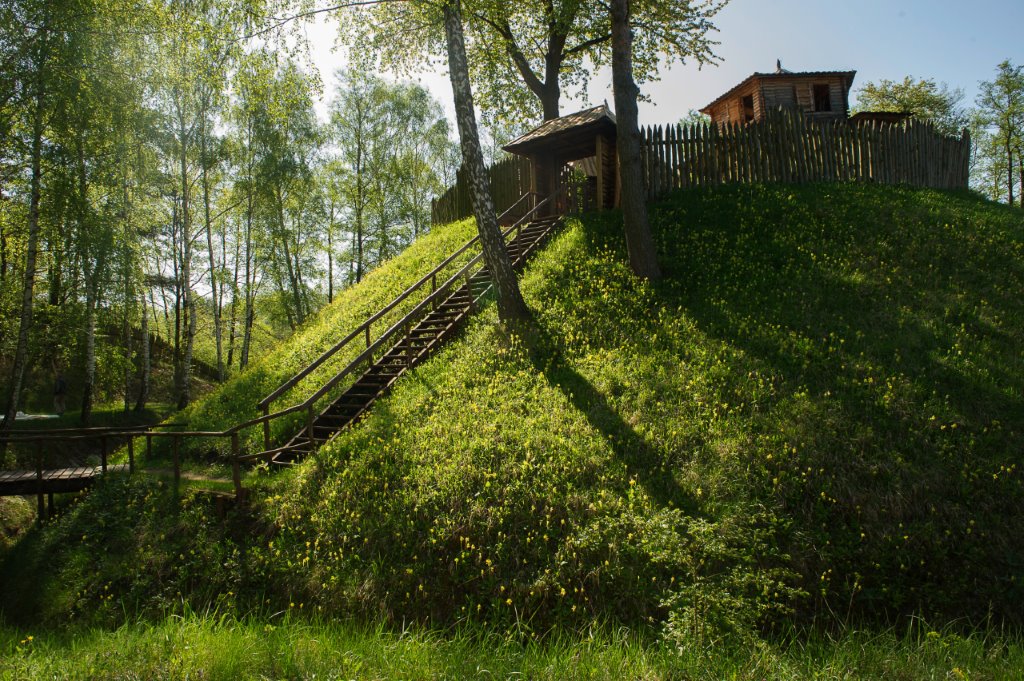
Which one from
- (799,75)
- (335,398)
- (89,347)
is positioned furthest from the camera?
(799,75)

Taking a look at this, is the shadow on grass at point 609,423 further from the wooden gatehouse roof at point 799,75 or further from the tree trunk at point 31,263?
→ the wooden gatehouse roof at point 799,75

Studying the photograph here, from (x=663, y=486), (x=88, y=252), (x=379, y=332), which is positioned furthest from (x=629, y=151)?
(x=88, y=252)

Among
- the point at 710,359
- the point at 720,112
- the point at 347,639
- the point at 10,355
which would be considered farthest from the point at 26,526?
the point at 720,112

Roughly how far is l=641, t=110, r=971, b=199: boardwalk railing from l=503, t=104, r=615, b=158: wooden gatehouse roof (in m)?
2.44

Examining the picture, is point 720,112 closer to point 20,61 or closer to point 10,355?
point 20,61

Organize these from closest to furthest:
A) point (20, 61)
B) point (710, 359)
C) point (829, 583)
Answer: point (829, 583) < point (710, 359) < point (20, 61)

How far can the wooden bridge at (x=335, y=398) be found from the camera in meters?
9.72

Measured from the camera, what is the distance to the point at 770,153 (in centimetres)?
1584

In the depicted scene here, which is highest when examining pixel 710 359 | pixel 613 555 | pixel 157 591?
pixel 710 359

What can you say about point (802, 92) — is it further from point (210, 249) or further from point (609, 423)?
point (210, 249)

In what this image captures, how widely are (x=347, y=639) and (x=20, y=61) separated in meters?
15.8

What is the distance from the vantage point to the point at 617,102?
41.7ft

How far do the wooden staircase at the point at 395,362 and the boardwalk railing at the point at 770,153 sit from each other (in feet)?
13.2

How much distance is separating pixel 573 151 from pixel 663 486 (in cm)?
1493
